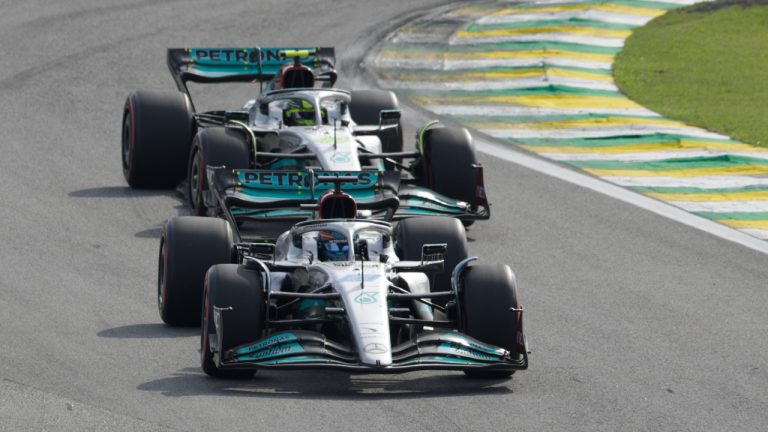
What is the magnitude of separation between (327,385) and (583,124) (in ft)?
35.3

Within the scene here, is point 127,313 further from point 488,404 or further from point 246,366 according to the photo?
point 488,404

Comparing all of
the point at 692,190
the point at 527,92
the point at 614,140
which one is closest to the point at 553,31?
the point at 527,92

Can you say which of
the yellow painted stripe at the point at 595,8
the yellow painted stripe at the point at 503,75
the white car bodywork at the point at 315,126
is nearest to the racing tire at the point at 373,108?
the white car bodywork at the point at 315,126

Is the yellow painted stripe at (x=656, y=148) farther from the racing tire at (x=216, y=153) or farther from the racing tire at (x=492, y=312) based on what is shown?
the racing tire at (x=492, y=312)

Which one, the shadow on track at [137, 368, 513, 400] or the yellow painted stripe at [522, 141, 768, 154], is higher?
the shadow on track at [137, 368, 513, 400]

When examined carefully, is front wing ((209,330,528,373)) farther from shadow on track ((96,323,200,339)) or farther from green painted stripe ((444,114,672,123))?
green painted stripe ((444,114,672,123))

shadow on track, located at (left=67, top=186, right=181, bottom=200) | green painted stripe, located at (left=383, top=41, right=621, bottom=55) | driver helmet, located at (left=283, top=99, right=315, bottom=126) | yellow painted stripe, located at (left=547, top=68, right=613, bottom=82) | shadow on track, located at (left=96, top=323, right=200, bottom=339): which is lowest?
shadow on track, located at (left=67, top=186, right=181, bottom=200)

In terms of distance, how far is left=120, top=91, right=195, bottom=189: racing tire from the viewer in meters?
Answer: 17.1

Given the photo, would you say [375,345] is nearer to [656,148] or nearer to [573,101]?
[656,148]

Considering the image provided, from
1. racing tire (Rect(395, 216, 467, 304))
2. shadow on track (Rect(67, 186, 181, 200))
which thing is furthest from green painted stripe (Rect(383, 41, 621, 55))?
racing tire (Rect(395, 216, 467, 304))

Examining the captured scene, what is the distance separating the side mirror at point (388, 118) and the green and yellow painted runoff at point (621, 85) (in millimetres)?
2769

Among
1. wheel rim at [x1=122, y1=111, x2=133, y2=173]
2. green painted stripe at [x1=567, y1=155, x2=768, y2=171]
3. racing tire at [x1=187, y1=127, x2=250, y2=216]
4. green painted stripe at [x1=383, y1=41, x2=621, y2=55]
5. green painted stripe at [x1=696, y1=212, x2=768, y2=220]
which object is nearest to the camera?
racing tire at [x1=187, y1=127, x2=250, y2=216]

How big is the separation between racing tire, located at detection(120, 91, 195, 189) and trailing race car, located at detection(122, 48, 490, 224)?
0.03 ft

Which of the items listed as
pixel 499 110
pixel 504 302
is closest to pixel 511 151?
pixel 499 110
